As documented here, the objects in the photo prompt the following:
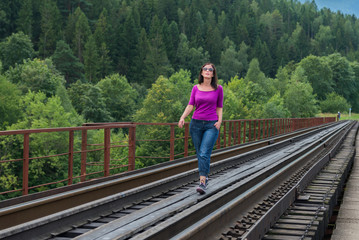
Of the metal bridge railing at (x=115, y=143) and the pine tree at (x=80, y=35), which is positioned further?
the pine tree at (x=80, y=35)

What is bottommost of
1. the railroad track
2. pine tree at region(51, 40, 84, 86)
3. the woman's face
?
the railroad track

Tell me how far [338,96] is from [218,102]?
136773 millimetres

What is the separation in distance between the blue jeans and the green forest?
50.0 meters

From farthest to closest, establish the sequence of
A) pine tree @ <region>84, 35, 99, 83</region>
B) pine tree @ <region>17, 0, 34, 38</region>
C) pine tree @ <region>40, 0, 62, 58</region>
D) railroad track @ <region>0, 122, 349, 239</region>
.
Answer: pine tree @ <region>40, 0, 62, 58</region> → pine tree @ <region>17, 0, 34, 38</region> → pine tree @ <region>84, 35, 99, 83</region> → railroad track @ <region>0, 122, 349, 239</region>

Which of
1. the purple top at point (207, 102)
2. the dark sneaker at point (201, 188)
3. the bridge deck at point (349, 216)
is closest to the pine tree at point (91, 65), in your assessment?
the bridge deck at point (349, 216)

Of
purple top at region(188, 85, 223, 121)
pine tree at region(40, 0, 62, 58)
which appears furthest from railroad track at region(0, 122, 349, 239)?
pine tree at region(40, 0, 62, 58)

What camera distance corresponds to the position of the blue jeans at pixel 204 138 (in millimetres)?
7750

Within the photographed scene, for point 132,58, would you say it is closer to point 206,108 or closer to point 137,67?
point 137,67

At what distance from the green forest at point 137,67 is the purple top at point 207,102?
50.3 metres

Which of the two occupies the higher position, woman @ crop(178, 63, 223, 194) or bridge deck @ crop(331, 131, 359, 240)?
woman @ crop(178, 63, 223, 194)

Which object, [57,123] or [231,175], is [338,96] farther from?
[231,175]

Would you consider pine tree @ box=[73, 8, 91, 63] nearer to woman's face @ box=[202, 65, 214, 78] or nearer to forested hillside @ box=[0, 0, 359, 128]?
forested hillside @ box=[0, 0, 359, 128]

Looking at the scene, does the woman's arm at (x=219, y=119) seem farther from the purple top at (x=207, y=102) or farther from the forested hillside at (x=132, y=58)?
the forested hillside at (x=132, y=58)

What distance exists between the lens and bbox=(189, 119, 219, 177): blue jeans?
25.4ft
